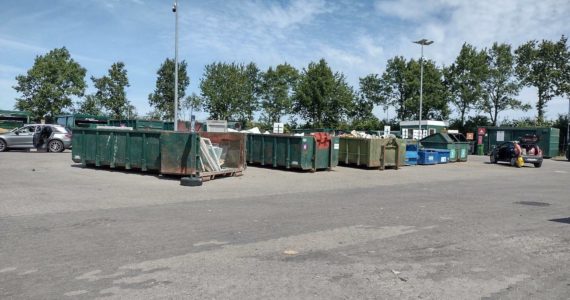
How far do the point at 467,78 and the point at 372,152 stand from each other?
133ft

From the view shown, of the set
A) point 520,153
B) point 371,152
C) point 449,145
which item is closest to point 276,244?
point 371,152

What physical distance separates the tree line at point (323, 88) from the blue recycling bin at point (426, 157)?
3063 cm

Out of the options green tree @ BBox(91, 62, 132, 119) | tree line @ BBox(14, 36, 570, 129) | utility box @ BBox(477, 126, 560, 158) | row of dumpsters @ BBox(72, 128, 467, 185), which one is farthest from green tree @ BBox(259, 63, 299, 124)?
row of dumpsters @ BBox(72, 128, 467, 185)

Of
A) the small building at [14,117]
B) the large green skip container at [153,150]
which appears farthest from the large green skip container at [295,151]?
the small building at [14,117]

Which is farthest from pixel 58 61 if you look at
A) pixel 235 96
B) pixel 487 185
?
pixel 487 185

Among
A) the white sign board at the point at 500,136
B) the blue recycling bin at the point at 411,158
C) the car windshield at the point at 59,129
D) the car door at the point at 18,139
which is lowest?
the blue recycling bin at the point at 411,158

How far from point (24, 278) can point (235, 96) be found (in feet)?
184

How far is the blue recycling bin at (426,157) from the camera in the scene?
2673 cm

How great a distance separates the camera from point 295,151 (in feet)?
65.0

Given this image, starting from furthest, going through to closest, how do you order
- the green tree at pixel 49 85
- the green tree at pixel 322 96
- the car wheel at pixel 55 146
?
the green tree at pixel 322 96 → the green tree at pixel 49 85 → the car wheel at pixel 55 146

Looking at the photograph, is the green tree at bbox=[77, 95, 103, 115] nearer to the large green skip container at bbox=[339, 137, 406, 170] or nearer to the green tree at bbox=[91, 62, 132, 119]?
the green tree at bbox=[91, 62, 132, 119]

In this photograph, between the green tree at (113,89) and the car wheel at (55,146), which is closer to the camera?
the car wheel at (55,146)

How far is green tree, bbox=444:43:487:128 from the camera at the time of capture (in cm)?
5644

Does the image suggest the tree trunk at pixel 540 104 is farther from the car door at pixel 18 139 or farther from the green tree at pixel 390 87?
the car door at pixel 18 139
